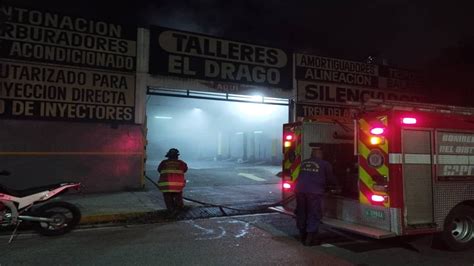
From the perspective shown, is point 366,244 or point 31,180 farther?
point 31,180

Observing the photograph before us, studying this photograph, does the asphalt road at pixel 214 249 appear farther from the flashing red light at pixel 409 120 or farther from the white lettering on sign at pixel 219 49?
the white lettering on sign at pixel 219 49

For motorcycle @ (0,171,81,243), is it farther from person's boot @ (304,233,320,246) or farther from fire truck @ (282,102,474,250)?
fire truck @ (282,102,474,250)

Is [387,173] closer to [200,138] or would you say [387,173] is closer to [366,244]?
[366,244]

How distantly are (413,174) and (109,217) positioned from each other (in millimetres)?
6069

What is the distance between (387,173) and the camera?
561 cm

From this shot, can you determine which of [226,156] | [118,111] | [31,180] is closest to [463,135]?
[118,111]

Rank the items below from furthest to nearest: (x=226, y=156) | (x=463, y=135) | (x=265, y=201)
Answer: (x=226, y=156) → (x=265, y=201) → (x=463, y=135)

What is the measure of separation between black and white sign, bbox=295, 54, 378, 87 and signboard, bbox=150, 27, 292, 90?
26.2 inches

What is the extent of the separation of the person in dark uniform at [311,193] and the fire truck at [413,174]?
1.05 ft

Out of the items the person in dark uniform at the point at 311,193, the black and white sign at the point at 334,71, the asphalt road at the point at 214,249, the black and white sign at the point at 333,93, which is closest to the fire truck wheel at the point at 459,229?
the asphalt road at the point at 214,249

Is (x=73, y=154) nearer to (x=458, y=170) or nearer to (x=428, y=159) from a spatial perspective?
(x=428, y=159)

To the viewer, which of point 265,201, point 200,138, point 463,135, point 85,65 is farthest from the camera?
point 200,138

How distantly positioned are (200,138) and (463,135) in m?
34.9

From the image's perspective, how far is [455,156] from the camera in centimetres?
603
